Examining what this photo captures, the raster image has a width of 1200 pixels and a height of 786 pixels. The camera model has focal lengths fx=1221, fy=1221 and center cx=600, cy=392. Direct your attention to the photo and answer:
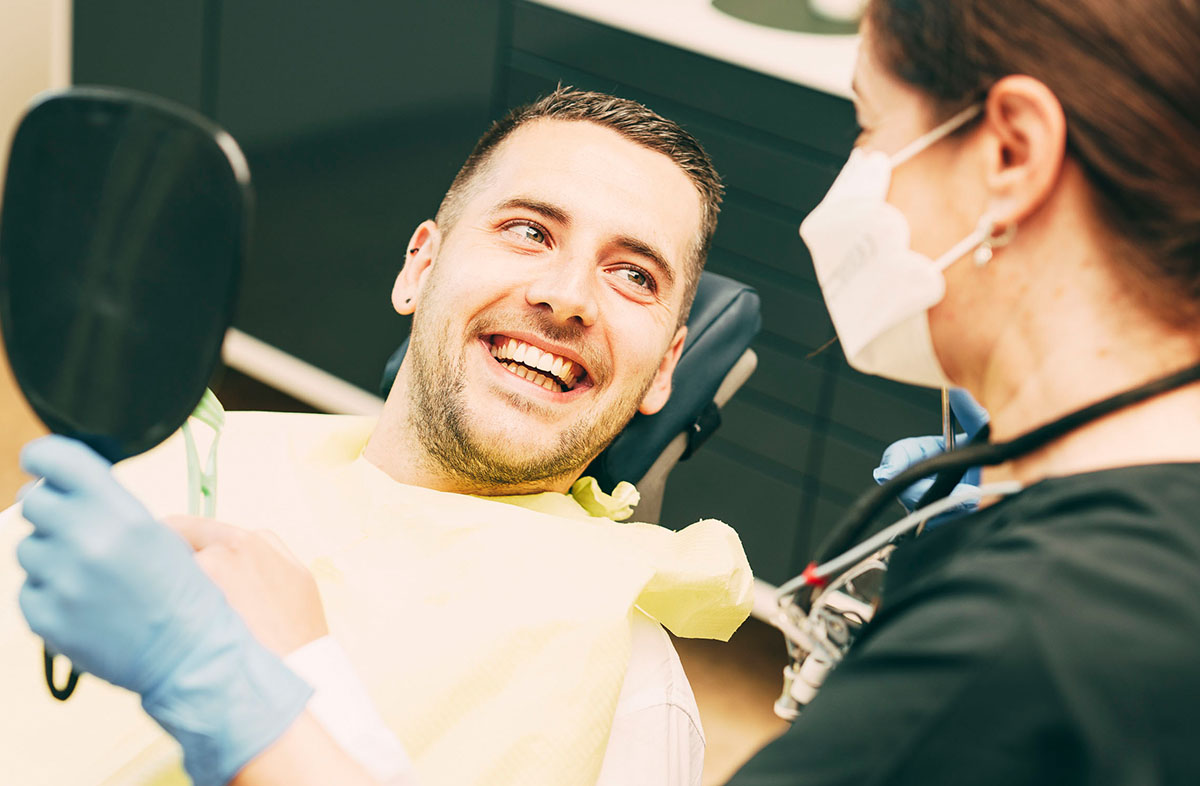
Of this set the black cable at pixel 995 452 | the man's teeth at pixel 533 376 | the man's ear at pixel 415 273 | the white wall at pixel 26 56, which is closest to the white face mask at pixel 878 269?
the black cable at pixel 995 452

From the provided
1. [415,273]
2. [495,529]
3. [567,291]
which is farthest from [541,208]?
[495,529]

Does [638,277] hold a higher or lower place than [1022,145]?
lower

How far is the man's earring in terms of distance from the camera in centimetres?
84

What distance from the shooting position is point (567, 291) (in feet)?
4.68

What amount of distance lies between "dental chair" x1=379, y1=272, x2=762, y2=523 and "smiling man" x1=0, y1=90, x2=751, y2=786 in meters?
0.05

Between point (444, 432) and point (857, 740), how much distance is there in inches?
32.0

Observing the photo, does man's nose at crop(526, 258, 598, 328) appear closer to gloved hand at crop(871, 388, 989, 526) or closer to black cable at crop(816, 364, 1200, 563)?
gloved hand at crop(871, 388, 989, 526)

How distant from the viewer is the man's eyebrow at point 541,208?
1.50m

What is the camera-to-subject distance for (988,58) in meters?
0.82

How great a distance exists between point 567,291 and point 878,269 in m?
0.54

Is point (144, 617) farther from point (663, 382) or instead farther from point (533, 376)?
point (663, 382)

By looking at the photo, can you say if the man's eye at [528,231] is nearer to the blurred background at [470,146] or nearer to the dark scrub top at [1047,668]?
the blurred background at [470,146]

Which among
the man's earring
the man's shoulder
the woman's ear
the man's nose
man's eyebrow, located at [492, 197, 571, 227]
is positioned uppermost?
the woman's ear

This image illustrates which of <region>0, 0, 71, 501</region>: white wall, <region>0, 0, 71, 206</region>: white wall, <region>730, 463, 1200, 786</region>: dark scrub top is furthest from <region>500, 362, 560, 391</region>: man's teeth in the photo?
<region>0, 0, 71, 206</region>: white wall
